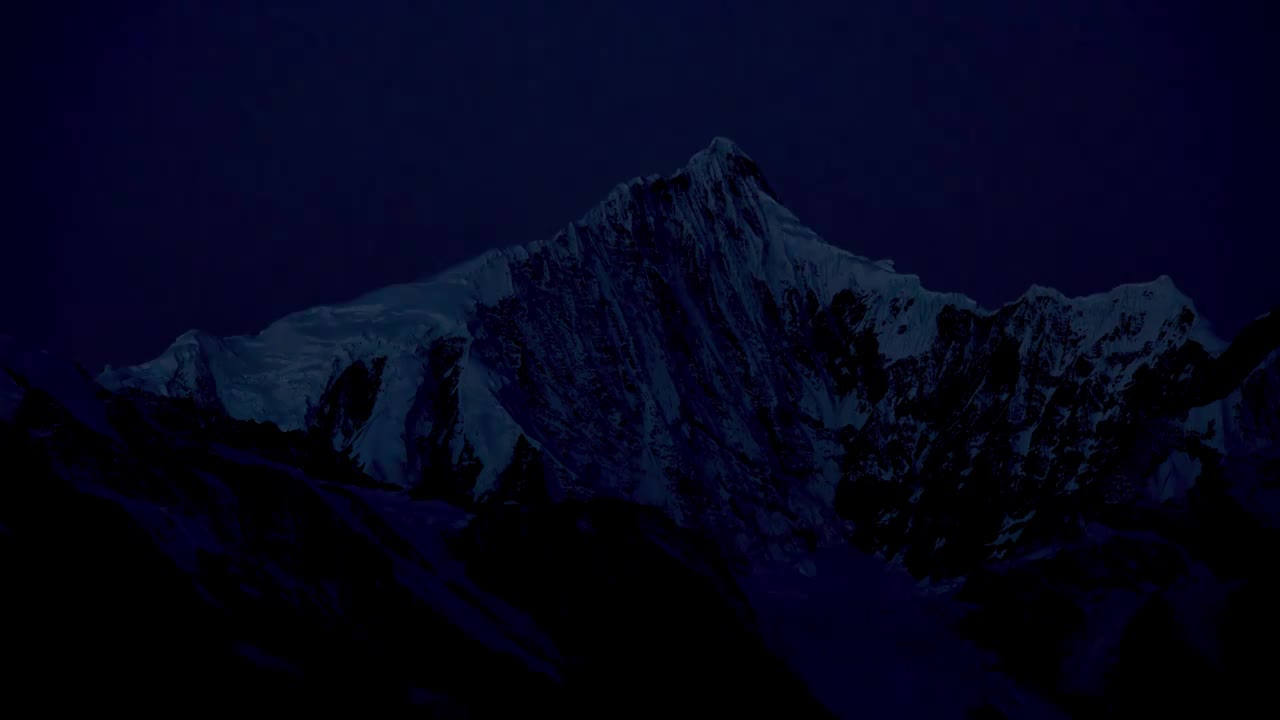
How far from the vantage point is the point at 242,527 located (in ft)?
121

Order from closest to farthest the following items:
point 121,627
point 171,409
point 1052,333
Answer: point 121,627 → point 171,409 → point 1052,333

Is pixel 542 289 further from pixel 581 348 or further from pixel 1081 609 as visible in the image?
pixel 1081 609

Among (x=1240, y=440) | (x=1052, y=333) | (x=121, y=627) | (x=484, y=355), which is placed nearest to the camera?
(x=121, y=627)

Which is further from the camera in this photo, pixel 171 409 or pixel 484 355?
pixel 484 355

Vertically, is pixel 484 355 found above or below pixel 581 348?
below

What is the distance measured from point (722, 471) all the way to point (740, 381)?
11.5 metres

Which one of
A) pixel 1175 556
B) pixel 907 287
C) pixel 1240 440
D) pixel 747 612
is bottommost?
pixel 747 612

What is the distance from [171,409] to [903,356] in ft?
224

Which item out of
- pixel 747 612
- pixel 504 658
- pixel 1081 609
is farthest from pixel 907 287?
pixel 504 658

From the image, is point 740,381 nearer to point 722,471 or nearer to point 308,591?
point 722,471

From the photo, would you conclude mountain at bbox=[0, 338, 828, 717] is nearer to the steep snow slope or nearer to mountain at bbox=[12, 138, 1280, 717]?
mountain at bbox=[12, 138, 1280, 717]

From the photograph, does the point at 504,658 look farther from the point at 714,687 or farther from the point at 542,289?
the point at 542,289

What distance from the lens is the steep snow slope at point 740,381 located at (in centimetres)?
7944

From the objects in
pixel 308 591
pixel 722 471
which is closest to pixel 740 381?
pixel 722 471
